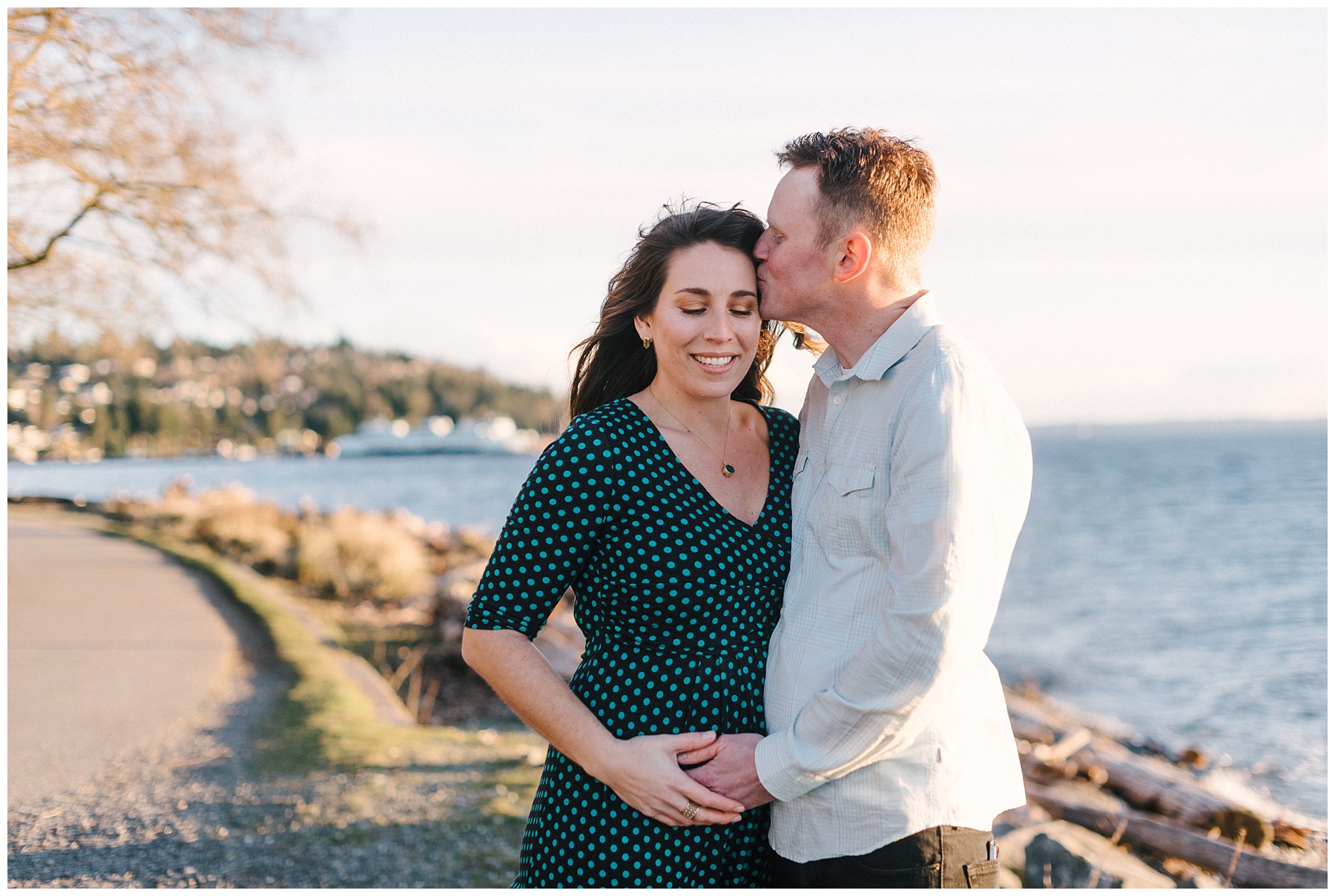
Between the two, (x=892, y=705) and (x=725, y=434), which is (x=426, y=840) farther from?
(x=892, y=705)

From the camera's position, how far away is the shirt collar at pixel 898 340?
7.32ft

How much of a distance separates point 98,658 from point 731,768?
8.73 meters

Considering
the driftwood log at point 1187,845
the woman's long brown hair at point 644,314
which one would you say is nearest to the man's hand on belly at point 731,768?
the woman's long brown hair at point 644,314

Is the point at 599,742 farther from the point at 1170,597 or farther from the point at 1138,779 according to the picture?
the point at 1170,597

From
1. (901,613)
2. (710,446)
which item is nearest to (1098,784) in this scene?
(710,446)

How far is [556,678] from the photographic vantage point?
2.28m

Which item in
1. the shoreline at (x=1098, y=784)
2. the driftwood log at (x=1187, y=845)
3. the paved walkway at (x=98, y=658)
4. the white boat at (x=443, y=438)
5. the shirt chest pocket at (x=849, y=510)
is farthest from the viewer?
the white boat at (x=443, y=438)

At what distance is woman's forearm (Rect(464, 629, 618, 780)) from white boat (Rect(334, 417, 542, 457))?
109274 mm

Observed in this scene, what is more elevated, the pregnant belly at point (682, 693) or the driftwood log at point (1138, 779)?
the pregnant belly at point (682, 693)

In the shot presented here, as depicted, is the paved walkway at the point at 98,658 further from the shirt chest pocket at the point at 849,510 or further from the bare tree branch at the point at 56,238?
the shirt chest pocket at the point at 849,510

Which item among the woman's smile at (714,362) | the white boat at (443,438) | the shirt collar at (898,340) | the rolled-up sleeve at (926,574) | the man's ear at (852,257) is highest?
the man's ear at (852,257)

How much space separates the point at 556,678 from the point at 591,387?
101 cm

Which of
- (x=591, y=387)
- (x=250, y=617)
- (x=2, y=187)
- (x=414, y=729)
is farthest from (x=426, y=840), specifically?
(x=250, y=617)

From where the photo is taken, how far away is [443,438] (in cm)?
11912
